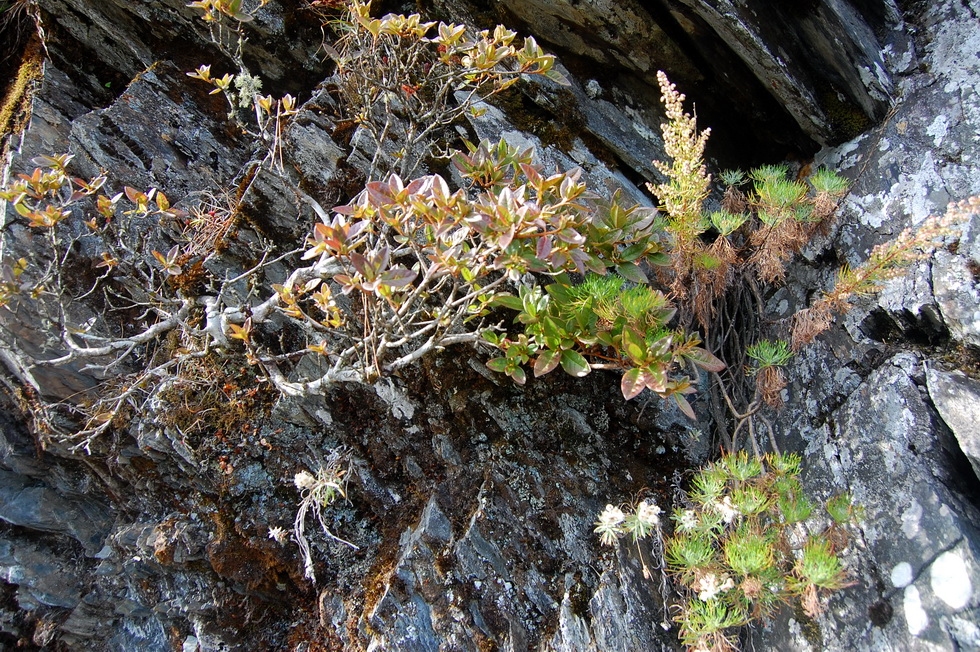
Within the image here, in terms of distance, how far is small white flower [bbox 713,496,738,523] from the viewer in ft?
8.77

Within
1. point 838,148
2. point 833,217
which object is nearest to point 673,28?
point 838,148

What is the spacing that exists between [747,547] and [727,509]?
0.19 m

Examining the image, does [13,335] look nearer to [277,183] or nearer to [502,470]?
[277,183]

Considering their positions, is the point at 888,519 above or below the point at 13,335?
above

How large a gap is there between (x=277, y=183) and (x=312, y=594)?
9.19 ft

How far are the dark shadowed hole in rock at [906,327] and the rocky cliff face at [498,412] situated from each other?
0.5 inches

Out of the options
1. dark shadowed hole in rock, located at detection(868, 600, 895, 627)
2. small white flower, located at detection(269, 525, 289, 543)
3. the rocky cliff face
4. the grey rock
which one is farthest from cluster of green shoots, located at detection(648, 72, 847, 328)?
small white flower, located at detection(269, 525, 289, 543)

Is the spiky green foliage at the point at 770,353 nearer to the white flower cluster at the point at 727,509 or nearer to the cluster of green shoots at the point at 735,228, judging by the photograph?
the cluster of green shoots at the point at 735,228

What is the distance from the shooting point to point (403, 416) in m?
3.59

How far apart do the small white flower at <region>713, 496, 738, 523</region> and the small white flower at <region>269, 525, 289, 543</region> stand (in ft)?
8.76

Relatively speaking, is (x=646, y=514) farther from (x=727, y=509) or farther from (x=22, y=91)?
(x=22, y=91)

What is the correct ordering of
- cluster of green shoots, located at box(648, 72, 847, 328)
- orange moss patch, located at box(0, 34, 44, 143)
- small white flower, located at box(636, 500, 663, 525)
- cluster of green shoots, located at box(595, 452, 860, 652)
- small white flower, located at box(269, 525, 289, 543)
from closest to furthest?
cluster of green shoots, located at box(595, 452, 860, 652) → small white flower, located at box(636, 500, 663, 525) → cluster of green shoots, located at box(648, 72, 847, 328) → small white flower, located at box(269, 525, 289, 543) → orange moss patch, located at box(0, 34, 44, 143)

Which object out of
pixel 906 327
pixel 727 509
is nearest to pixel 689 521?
pixel 727 509

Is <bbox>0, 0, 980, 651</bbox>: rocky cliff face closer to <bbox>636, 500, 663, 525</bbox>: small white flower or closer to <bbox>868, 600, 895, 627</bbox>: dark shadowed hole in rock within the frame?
<bbox>868, 600, 895, 627</bbox>: dark shadowed hole in rock
